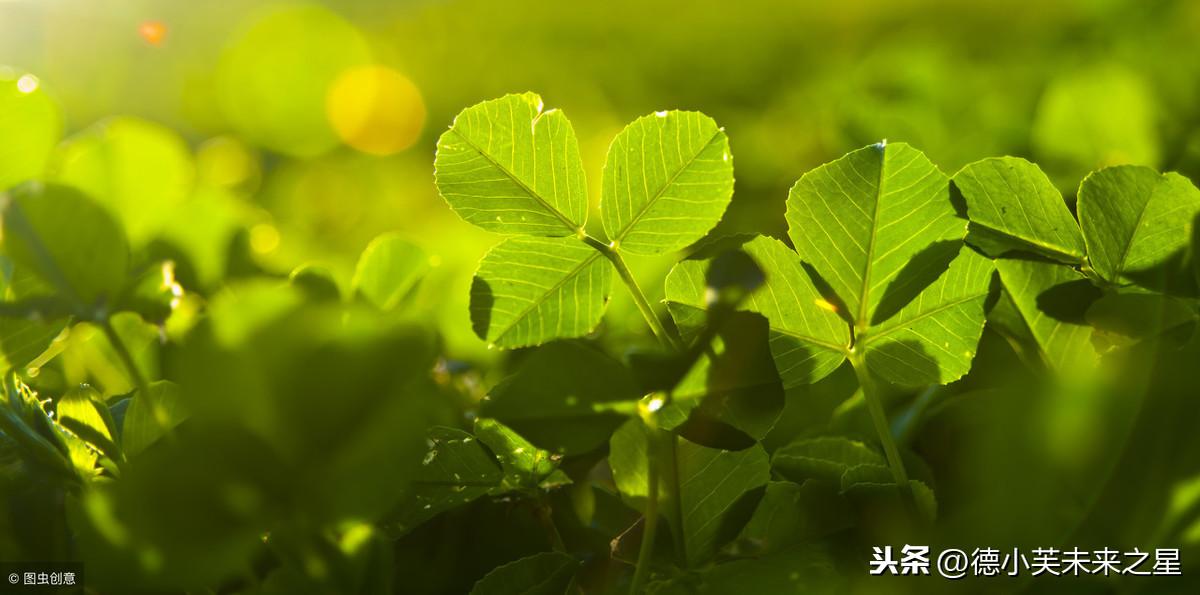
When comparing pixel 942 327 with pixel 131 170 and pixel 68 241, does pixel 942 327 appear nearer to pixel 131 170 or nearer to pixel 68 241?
pixel 68 241

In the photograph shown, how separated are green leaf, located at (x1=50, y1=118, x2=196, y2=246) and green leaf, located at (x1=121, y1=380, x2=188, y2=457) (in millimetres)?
157

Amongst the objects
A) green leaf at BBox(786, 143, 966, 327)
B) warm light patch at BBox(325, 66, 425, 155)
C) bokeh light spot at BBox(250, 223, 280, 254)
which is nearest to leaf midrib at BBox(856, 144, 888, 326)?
green leaf at BBox(786, 143, 966, 327)

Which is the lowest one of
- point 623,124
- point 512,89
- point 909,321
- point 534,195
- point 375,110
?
point 909,321

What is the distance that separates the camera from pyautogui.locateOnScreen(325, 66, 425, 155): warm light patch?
3.04 metres

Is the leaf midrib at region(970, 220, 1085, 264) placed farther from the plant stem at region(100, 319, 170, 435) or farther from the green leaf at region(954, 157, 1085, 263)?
the plant stem at region(100, 319, 170, 435)

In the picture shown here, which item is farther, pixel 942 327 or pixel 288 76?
pixel 288 76

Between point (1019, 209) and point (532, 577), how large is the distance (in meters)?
0.31

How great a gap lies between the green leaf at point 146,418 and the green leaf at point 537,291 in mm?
149

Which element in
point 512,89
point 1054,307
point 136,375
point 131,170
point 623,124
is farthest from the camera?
point 512,89

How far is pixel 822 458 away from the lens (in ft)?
1.56

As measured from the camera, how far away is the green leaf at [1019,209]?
0.47 m

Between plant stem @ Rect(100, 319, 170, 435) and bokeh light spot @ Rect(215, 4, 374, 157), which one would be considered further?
bokeh light spot @ Rect(215, 4, 374, 157)

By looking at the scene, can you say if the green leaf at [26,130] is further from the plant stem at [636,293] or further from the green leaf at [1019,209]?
the green leaf at [1019,209]

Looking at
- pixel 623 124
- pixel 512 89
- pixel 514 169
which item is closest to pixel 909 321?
pixel 514 169
